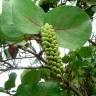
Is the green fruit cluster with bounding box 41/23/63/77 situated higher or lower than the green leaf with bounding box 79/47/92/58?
lower

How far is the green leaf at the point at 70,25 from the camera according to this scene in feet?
2.06

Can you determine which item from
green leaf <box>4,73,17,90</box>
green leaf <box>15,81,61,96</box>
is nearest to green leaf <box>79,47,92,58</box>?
green leaf <box>4,73,17,90</box>

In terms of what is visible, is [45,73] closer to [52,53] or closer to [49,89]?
[49,89]

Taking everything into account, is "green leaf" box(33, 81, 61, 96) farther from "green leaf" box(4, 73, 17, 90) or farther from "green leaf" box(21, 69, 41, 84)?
"green leaf" box(4, 73, 17, 90)

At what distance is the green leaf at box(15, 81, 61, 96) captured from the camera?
2.23 feet

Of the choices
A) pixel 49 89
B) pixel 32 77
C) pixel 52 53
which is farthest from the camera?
pixel 32 77

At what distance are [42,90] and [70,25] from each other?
14cm

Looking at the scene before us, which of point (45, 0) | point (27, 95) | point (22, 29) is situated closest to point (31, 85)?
point (27, 95)

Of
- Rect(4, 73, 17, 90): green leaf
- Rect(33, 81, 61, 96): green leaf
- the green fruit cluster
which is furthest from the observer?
Rect(4, 73, 17, 90): green leaf

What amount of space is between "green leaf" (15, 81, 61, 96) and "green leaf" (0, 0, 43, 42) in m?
0.11

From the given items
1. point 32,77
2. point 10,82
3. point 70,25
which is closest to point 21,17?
point 70,25

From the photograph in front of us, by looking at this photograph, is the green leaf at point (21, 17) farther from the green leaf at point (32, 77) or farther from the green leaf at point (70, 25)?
the green leaf at point (32, 77)

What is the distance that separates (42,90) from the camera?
683 mm

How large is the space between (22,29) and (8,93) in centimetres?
38
